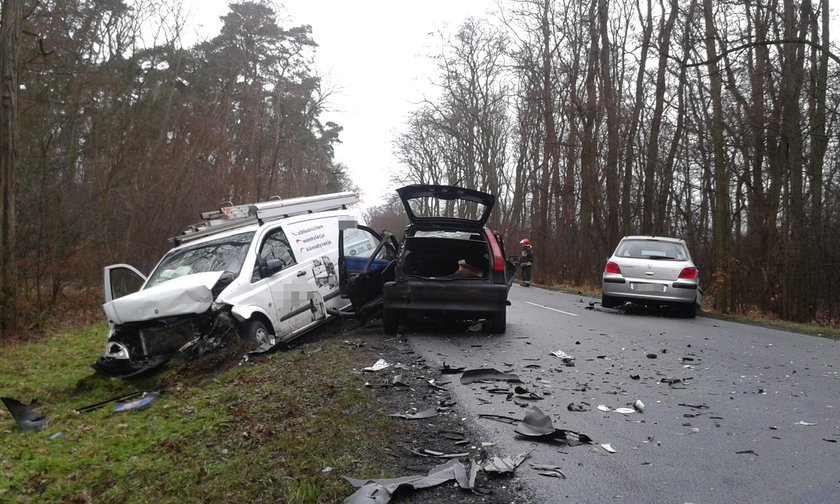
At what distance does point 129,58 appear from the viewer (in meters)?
21.4

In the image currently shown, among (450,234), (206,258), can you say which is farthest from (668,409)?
(206,258)

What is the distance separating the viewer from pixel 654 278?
46.0 feet

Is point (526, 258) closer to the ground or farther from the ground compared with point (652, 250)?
closer to the ground

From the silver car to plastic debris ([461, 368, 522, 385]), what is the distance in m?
7.94

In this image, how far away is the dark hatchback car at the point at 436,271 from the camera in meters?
9.79

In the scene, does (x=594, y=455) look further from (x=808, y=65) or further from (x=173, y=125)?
(x=173, y=125)

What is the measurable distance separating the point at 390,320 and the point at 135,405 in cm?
385

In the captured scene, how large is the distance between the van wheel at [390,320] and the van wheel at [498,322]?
4.60ft

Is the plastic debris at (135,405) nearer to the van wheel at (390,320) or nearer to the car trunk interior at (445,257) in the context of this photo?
the van wheel at (390,320)

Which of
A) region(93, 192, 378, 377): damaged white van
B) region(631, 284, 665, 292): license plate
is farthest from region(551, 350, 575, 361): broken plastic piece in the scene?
region(631, 284, 665, 292): license plate

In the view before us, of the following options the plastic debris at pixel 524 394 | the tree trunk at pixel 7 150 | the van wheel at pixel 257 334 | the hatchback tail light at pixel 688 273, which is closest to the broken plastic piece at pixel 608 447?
the plastic debris at pixel 524 394

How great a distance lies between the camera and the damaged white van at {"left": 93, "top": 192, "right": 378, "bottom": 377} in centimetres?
842

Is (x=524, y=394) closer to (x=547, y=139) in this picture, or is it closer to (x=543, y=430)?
(x=543, y=430)

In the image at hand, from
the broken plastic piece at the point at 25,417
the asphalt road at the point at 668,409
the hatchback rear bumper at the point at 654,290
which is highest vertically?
the hatchback rear bumper at the point at 654,290
